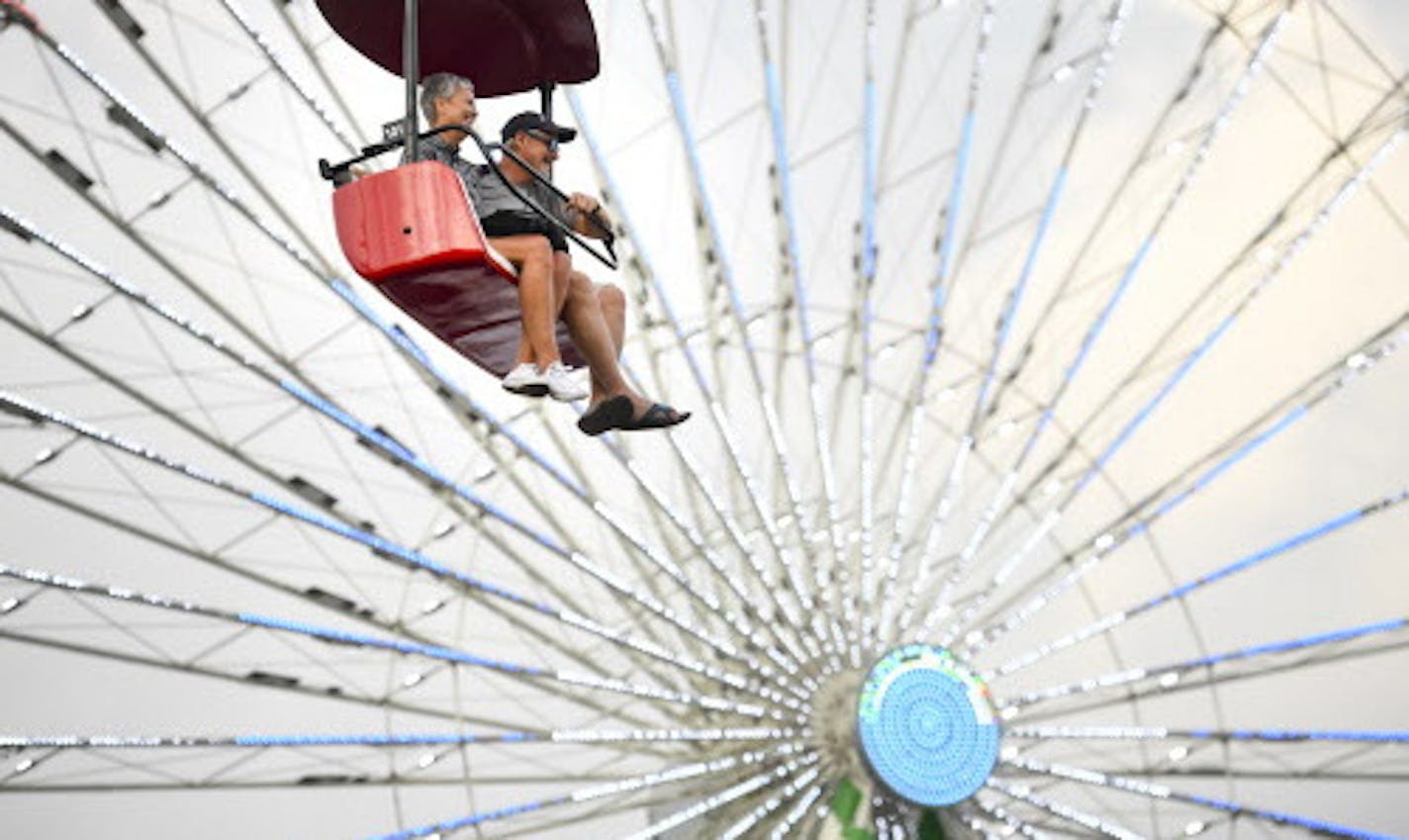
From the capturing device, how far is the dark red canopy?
210 inches

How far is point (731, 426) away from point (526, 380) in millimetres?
8474

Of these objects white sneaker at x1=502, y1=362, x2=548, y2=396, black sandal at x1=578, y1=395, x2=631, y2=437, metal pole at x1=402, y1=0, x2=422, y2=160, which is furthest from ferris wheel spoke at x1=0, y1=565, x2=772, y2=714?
metal pole at x1=402, y1=0, x2=422, y2=160

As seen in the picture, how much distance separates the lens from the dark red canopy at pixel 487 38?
17.5ft

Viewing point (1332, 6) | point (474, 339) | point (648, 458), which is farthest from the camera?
point (648, 458)

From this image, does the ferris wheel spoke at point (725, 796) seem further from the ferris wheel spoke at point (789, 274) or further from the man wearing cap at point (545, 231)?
the man wearing cap at point (545, 231)

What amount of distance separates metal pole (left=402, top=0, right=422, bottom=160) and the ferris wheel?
6801mm

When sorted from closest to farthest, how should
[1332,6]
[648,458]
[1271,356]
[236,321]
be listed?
[236,321]
[1332,6]
[648,458]
[1271,356]

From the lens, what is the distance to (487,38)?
5617 mm

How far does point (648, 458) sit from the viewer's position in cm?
1680

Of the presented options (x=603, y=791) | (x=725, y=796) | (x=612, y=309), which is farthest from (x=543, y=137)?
(x=725, y=796)

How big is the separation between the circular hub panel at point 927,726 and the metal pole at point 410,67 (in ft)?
29.0

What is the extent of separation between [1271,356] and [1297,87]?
3.03 m

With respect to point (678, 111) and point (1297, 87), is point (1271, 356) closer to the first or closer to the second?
point (1297, 87)

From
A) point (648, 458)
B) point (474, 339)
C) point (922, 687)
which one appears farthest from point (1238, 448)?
point (474, 339)
